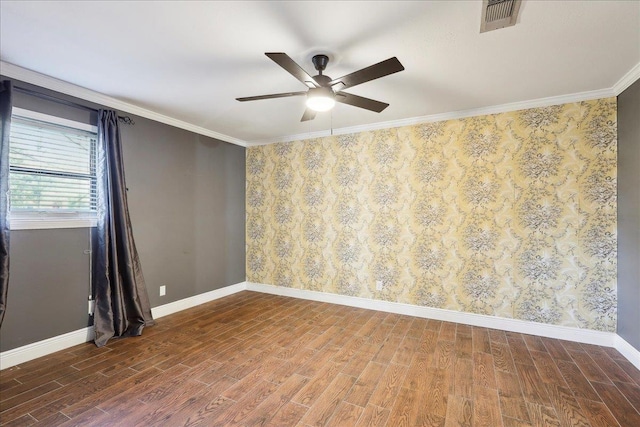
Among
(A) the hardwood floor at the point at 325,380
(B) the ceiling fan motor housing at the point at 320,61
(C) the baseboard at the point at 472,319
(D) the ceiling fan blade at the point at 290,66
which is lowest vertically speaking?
(A) the hardwood floor at the point at 325,380

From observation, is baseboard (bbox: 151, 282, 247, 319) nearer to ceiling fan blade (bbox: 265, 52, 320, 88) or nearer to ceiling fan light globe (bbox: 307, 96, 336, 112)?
ceiling fan light globe (bbox: 307, 96, 336, 112)

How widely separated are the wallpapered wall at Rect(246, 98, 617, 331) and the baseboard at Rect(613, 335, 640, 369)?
15 cm

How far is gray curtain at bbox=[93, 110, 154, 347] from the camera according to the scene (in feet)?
9.55

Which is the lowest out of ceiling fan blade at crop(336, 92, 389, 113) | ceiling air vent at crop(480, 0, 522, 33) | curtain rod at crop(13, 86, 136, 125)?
ceiling fan blade at crop(336, 92, 389, 113)

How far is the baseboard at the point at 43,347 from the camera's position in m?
2.40

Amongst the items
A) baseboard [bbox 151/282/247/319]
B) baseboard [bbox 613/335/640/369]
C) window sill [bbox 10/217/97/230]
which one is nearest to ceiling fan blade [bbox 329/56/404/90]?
window sill [bbox 10/217/97/230]

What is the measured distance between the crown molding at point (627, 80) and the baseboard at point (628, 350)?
7.57 feet

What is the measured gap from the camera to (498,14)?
1.72 m

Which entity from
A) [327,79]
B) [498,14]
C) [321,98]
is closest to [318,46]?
[327,79]

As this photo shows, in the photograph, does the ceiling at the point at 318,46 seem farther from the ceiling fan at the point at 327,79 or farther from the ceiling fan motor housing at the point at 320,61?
the ceiling fan at the point at 327,79

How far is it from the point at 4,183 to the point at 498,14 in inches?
149

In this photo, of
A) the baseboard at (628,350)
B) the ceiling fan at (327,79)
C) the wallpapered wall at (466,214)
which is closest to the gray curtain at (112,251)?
the ceiling fan at (327,79)

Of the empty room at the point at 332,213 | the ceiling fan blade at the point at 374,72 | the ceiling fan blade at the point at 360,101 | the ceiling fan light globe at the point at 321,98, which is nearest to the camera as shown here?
the ceiling fan blade at the point at 374,72

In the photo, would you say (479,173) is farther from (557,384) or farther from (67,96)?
(67,96)
